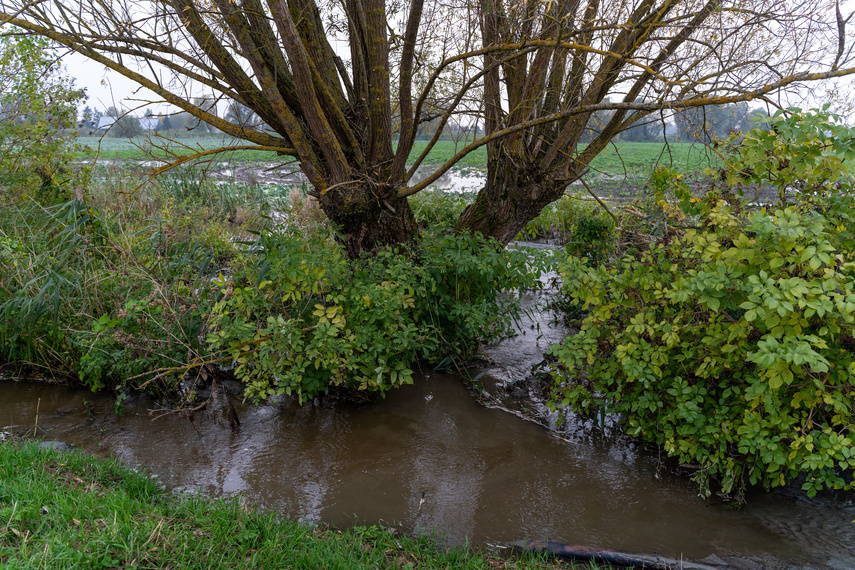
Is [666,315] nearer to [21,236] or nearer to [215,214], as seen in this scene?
[21,236]

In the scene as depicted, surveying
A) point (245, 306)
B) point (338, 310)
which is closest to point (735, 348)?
point (338, 310)

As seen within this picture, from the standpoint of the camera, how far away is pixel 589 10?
4.92m

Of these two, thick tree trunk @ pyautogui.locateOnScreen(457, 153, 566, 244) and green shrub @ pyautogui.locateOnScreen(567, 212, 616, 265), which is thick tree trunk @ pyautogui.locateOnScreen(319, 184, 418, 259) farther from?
green shrub @ pyautogui.locateOnScreen(567, 212, 616, 265)

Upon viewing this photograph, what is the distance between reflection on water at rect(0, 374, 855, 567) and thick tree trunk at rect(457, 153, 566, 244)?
83.3 inches

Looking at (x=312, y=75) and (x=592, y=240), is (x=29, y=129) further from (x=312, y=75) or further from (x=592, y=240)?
(x=592, y=240)

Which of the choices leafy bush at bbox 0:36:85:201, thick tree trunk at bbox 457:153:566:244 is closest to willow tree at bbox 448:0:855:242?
thick tree trunk at bbox 457:153:566:244

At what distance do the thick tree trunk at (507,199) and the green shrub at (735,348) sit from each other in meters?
1.98

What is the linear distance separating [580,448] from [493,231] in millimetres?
2728

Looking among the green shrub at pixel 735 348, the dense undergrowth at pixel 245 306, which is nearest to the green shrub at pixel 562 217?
the dense undergrowth at pixel 245 306

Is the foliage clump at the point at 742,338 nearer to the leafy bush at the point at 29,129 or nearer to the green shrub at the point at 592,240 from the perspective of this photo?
the green shrub at the point at 592,240

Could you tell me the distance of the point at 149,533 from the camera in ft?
8.38

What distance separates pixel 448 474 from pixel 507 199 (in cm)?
325

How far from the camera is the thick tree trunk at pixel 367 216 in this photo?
5.03 metres

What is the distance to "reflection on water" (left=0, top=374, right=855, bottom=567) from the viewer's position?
3238 millimetres
